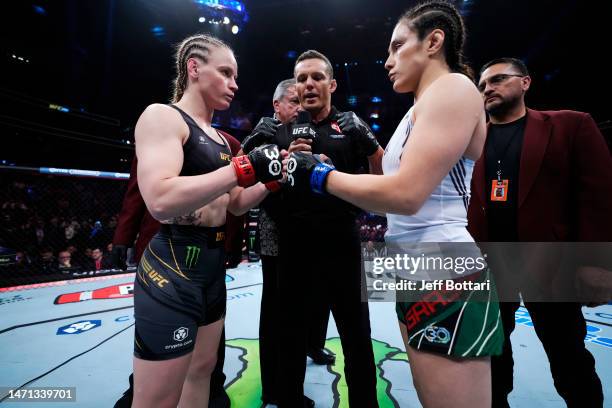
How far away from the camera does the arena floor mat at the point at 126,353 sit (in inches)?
79.5

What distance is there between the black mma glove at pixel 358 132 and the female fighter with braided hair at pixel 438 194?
2.24ft

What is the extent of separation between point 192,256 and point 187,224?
14 centimetres

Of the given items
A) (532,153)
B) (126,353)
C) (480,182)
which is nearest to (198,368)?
(126,353)

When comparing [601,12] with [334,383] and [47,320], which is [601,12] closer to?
[334,383]

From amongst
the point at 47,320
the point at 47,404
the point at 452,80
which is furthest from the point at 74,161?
the point at 452,80

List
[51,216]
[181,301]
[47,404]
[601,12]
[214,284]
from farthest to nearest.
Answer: [51,216] < [601,12] < [47,404] < [214,284] < [181,301]

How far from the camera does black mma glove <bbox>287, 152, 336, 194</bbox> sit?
1.03 meters

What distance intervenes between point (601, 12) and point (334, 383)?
9.06 metres

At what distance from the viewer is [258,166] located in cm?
119

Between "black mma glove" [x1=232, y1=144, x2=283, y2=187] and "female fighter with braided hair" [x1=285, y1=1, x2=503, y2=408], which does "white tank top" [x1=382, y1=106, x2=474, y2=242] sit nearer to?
"female fighter with braided hair" [x1=285, y1=1, x2=503, y2=408]

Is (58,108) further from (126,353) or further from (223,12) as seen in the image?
(126,353)

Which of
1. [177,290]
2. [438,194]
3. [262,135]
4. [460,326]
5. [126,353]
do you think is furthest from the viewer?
[126,353]

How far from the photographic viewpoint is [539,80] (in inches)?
349

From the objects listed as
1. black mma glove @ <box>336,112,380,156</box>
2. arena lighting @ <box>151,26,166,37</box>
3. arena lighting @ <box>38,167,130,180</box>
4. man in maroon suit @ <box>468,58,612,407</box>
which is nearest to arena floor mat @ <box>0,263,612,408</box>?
man in maroon suit @ <box>468,58,612,407</box>
